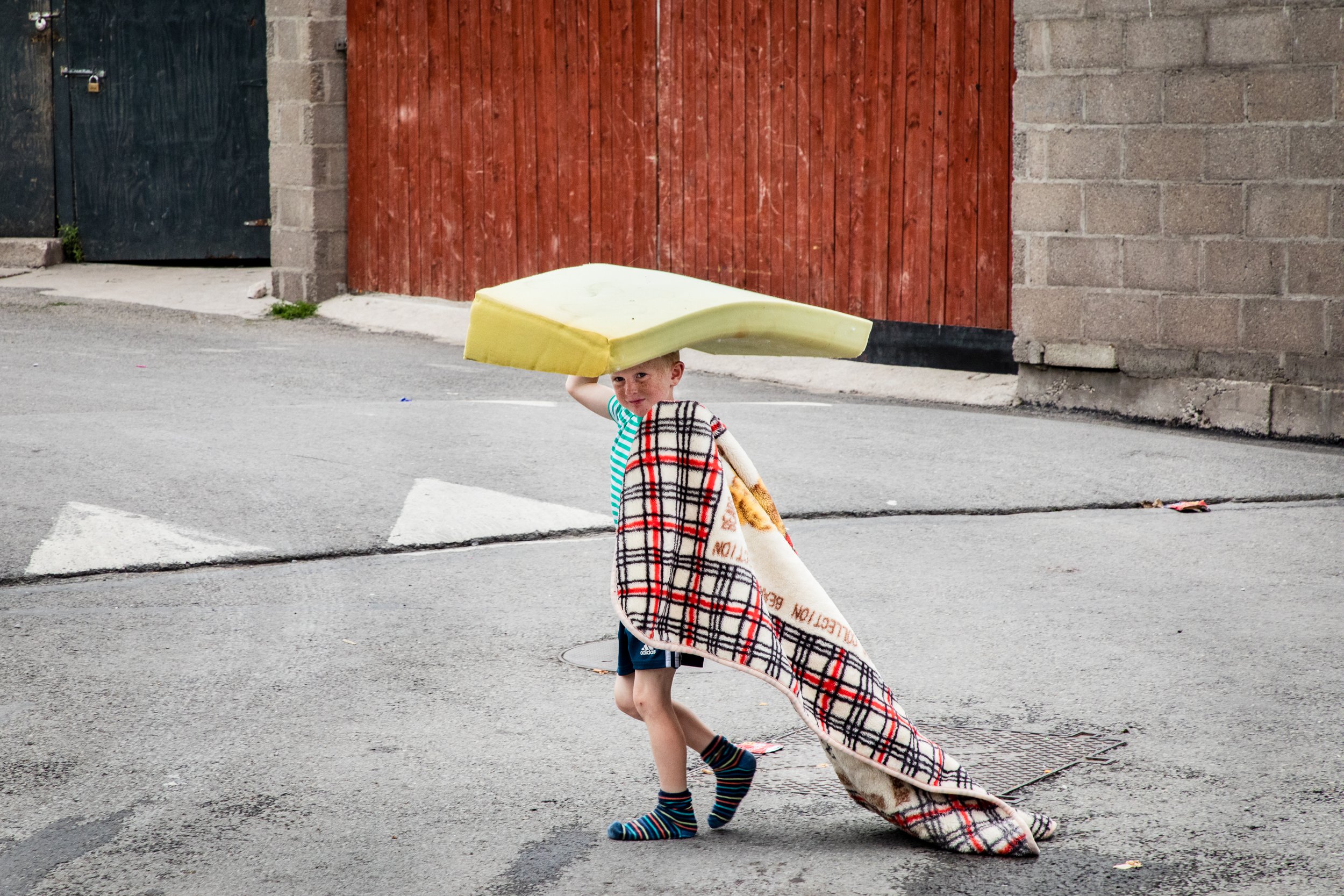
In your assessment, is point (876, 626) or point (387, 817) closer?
point (387, 817)

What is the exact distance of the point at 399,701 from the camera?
4.65 metres

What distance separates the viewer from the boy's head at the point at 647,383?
11.8 feet

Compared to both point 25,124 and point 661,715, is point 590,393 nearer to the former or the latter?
point 661,715

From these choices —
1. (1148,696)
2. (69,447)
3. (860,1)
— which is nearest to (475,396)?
(69,447)

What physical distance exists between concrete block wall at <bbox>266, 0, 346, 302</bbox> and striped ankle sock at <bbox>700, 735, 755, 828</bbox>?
10.7 meters

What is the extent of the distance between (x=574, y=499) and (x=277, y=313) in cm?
739

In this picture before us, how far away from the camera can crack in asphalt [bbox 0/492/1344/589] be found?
5949 millimetres

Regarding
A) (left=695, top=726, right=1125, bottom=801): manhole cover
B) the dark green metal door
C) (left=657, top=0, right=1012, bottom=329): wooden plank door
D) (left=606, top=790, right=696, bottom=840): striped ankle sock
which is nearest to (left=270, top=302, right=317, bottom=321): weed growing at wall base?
the dark green metal door

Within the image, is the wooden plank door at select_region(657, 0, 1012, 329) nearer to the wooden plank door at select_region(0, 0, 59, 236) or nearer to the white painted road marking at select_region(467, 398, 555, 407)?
the white painted road marking at select_region(467, 398, 555, 407)

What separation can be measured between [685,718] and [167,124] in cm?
1306

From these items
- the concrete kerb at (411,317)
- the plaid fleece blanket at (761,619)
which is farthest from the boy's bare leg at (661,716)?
the concrete kerb at (411,317)

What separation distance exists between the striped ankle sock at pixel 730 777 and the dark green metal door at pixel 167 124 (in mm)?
12725

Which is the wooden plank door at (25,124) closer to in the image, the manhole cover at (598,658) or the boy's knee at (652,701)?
the manhole cover at (598,658)

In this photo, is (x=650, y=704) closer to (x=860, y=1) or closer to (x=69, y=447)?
(x=69, y=447)
